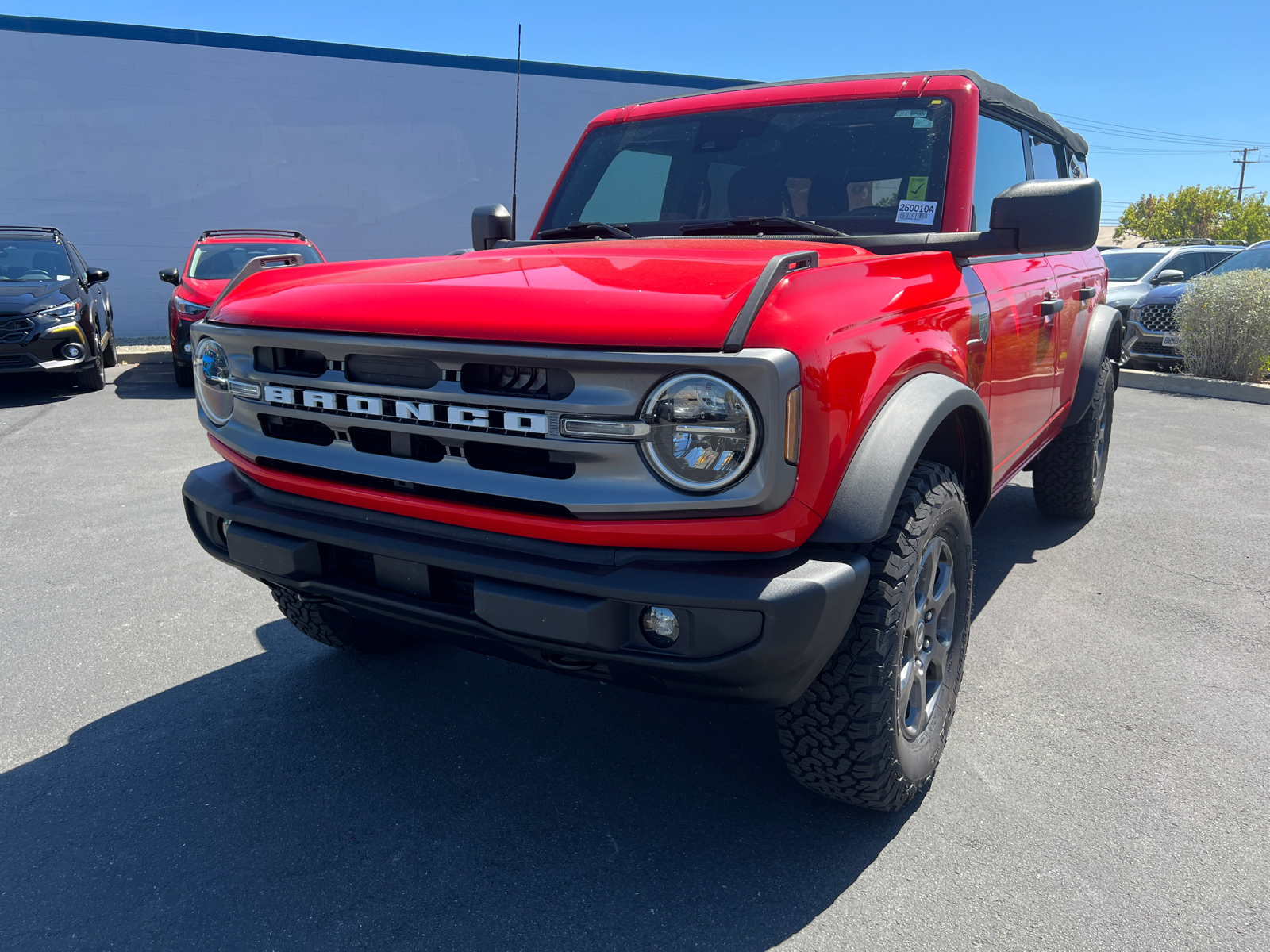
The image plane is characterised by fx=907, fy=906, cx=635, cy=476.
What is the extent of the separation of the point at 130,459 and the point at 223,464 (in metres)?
4.48

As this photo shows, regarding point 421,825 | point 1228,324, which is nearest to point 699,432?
point 421,825

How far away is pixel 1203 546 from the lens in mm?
4617

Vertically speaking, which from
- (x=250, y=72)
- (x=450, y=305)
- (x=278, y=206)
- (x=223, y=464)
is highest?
(x=250, y=72)

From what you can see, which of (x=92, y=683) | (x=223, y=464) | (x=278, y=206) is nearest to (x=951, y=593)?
(x=223, y=464)

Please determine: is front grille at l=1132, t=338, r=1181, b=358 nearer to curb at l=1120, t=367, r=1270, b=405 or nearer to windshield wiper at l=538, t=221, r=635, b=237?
curb at l=1120, t=367, r=1270, b=405

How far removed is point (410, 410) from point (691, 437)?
0.67 metres

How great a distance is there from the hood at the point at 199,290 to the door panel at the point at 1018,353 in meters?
7.98

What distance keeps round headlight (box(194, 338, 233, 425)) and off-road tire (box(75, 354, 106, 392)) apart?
25.3ft

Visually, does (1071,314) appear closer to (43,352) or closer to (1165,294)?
(43,352)

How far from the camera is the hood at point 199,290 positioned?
920 cm

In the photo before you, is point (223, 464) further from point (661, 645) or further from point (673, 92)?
point (673, 92)

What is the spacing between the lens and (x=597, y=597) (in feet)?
5.93

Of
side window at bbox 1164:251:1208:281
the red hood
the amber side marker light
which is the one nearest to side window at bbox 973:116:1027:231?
the red hood

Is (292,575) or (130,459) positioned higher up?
(292,575)
